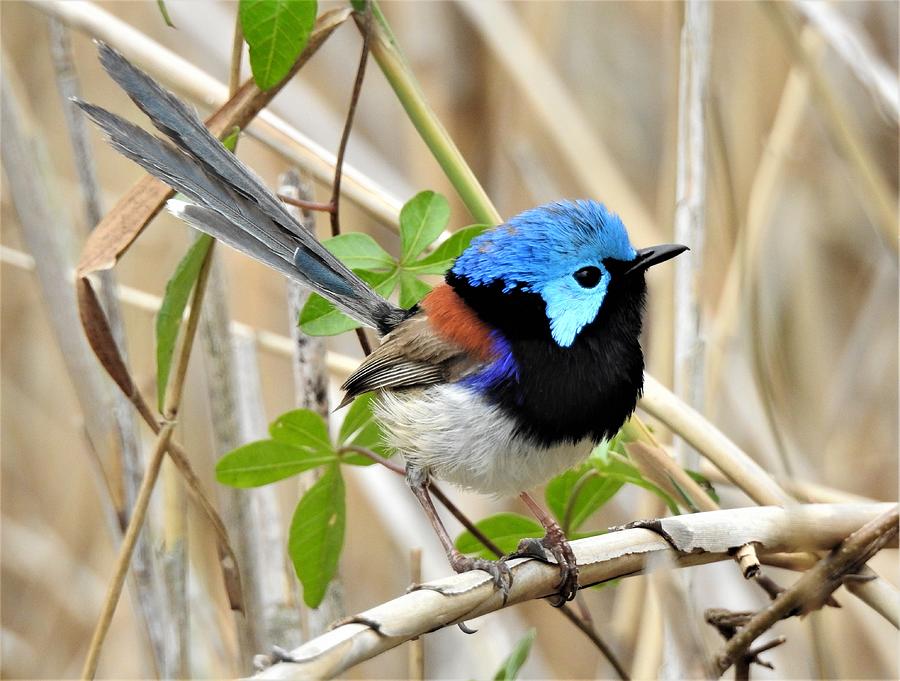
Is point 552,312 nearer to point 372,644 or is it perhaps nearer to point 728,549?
point 728,549

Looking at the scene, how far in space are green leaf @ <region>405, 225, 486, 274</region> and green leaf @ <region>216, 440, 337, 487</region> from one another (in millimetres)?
444

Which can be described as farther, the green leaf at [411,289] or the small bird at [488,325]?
the green leaf at [411,289]

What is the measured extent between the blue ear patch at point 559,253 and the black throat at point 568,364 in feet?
0.08

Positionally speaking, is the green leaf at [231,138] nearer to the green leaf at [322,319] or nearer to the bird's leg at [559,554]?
the green leaf at [322,319]

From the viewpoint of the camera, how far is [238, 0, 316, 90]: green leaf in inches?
74.9

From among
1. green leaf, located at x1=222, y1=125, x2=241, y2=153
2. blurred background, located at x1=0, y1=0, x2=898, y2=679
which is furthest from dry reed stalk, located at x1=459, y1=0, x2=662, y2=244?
green leaf, located at x1=222, y1=125, x2=241, y2=153

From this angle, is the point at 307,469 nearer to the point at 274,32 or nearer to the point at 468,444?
the point at 468,444

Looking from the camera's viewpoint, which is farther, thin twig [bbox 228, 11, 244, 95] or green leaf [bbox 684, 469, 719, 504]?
green leaf [bbox 684, 469, 719, 504]

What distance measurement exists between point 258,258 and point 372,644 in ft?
3.63

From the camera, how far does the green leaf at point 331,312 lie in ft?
6.95

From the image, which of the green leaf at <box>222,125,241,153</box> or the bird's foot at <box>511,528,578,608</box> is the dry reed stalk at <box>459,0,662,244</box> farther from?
the bird's foot at <box>511,528,578,608</box>

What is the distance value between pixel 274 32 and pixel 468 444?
91 centimetres

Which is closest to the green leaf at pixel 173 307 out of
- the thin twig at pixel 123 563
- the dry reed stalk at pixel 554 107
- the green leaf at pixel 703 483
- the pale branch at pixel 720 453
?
the thin twig at pixel 123 563

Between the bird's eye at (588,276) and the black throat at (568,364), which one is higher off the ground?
the bird's eye at (588,276)
